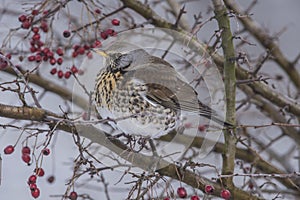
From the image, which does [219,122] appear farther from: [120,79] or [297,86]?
[297,86]

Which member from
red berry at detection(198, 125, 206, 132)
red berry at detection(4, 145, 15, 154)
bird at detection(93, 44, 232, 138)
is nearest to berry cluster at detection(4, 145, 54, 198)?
red berry at detection(4, 145, 15, 154)

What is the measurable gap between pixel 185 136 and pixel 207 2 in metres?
0.31

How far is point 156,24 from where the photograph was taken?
123 centimetres

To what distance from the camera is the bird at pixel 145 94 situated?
38.9 inches

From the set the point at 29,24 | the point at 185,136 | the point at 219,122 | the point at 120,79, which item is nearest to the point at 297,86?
the point at 185,136

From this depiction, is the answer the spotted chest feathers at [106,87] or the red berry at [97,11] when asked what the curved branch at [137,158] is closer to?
the spotted chest feathers at [106,87]

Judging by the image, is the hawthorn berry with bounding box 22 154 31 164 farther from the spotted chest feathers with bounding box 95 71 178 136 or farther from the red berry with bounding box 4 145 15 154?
the spotted chest feathers with bounding box 95 71 178 136

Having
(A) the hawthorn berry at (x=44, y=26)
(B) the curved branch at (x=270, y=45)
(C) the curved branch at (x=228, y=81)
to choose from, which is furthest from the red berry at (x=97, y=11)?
(B) the curved branch at (x=270, y=45)

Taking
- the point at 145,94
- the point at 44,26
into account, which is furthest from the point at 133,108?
the point at 44,26

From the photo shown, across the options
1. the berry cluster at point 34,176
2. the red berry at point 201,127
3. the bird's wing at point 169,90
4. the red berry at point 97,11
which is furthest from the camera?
the red berry at point 201,127

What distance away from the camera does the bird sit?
987mm

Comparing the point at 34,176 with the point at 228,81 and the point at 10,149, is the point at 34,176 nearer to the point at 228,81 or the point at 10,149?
the point at 10,149

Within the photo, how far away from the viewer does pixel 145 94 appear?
1.00 m

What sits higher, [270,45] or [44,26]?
[270,45]
